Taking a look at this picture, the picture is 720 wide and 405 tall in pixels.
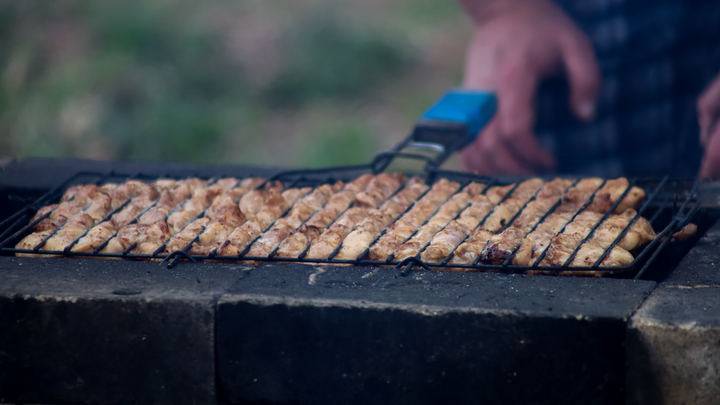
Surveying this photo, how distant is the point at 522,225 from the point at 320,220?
31.8 inches

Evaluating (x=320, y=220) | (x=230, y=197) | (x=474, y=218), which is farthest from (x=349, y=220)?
(x=230, y=197)

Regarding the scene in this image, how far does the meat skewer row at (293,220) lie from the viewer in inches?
104

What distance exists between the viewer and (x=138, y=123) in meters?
9.37

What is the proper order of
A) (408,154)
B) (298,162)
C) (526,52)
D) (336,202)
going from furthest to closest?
1. (298,162)
2. (526,52)
3. (408,154)
4. (336,202)

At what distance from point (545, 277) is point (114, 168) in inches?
99.4

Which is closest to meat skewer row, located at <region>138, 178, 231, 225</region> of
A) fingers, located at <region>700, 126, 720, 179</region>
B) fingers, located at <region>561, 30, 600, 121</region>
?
fingers, located at <region>561, 30, 600, 121</region>

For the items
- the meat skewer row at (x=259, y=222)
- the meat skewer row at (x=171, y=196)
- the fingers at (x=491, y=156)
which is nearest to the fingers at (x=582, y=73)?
the fingers at (x=491, y=156)

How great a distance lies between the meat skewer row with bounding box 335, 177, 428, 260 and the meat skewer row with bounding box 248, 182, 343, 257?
268mm

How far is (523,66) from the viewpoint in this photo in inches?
170

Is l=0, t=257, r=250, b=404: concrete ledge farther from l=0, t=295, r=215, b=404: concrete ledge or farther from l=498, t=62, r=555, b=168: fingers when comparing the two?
l=498, t=62, r=555, b=168: fingers

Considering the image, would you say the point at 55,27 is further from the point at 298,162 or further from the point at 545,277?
the point at 545,277

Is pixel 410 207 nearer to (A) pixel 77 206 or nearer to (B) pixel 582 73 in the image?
(A) pixel 77 206

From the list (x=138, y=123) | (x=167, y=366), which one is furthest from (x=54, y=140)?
(x=167, y=366)

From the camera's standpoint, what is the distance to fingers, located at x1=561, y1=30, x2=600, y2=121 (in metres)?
4.22
